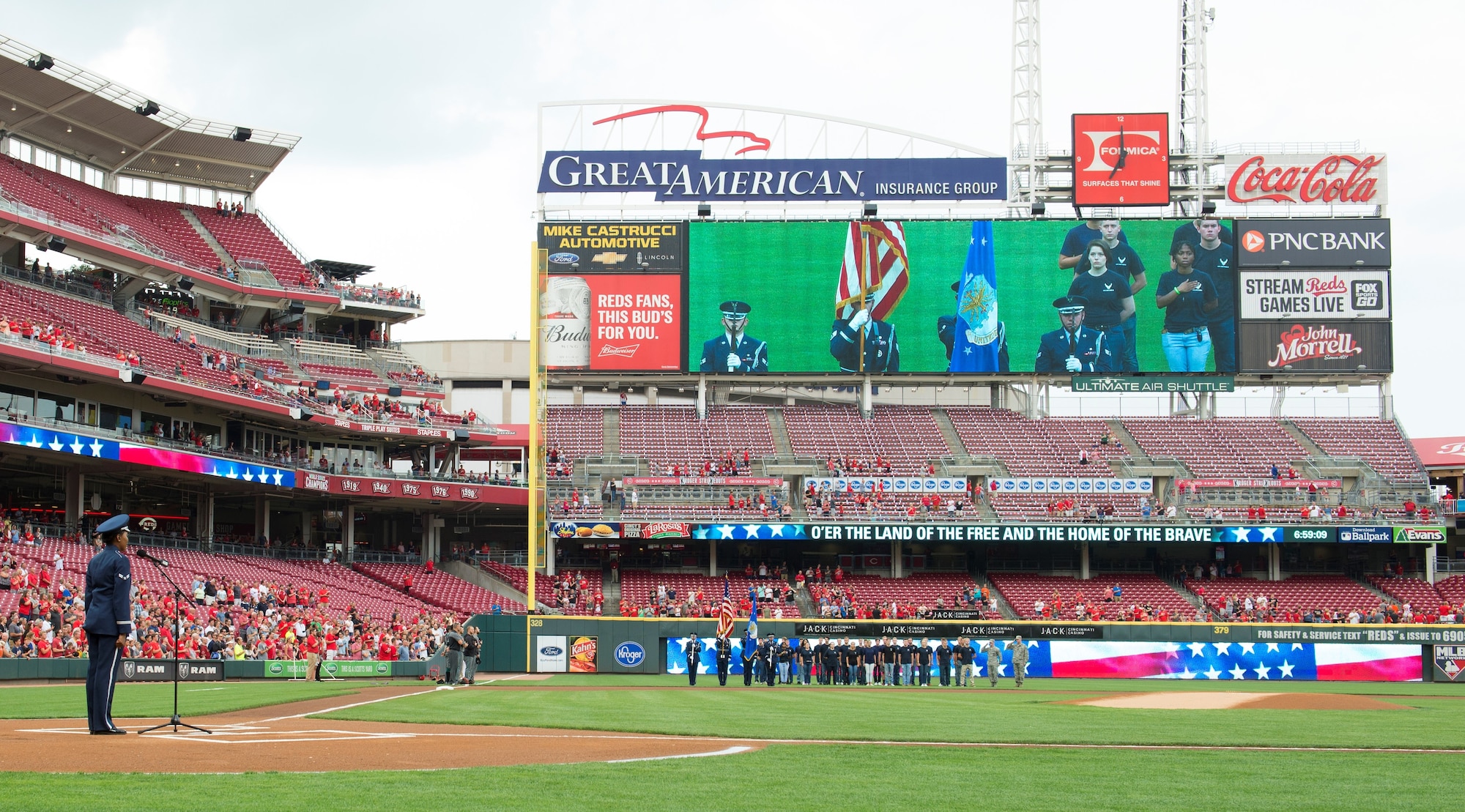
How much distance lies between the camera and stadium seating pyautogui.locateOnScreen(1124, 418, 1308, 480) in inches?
2160

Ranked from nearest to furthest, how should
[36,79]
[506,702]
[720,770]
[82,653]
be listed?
[720,770] < [506,702] < [82,653] < [36,79]

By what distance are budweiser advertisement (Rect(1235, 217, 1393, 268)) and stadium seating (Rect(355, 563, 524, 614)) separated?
33201mm

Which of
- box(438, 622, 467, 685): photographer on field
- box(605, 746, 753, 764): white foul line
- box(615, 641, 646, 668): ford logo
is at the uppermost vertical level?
box(605, 746, 753, 764): white foul line

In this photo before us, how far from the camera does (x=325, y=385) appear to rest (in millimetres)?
55188

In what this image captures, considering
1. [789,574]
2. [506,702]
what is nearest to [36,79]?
[789,574]

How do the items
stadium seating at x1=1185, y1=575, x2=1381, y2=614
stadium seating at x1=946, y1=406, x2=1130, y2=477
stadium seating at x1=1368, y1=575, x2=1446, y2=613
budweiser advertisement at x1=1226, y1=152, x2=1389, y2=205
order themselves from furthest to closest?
budweiser advertisement at x1=1226, y1=152, x2=1389, y2=205 < stadium seating at x1=946, y1=406, x2=1130, y2=477 < stadium seating at x1=1368, y1=575, x2=1446, y2=613 < stadium seating at x1=1185, y1=575, x2=1381, y2=614

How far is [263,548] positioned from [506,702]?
30.5 m

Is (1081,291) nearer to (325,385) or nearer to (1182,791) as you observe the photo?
(325,385)

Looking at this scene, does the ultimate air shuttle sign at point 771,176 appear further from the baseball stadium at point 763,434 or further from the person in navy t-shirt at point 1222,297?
the person in navy t-shirt at point 1222,297

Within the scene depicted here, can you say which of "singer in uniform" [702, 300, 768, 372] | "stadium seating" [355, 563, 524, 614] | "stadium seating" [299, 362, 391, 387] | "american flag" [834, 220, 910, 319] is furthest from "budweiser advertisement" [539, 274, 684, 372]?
"stadium seating" [355, 563, 524, 614]

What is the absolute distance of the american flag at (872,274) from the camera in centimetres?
5572

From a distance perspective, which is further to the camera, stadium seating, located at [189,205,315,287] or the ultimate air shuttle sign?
stadium seating, located at [189,205,315,287]

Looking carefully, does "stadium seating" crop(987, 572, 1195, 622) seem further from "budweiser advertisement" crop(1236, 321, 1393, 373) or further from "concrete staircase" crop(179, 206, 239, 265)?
"concrete staircase" crop(179, 206, 239, 265)

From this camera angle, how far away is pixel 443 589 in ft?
167
